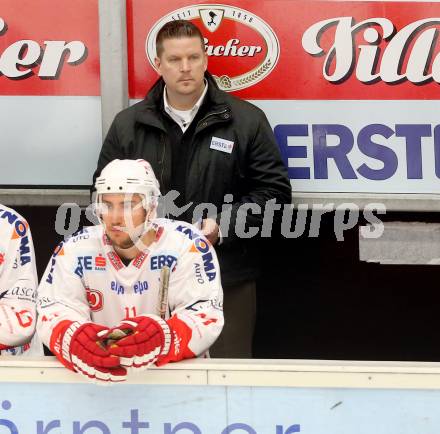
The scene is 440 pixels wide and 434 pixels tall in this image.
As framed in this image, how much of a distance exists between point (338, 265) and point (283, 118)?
3.65 ft

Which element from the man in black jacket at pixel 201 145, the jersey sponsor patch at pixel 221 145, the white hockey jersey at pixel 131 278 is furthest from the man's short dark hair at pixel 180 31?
the white hockey jersey at pixel 131 278

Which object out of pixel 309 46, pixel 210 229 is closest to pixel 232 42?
pixel 309 46

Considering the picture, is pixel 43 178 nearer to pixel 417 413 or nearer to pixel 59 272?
pixel 59 272

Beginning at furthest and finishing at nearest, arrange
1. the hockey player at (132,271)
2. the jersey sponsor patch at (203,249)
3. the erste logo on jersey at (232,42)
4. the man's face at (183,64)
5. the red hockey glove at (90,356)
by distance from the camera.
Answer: the erste logo on jersey at (232,42), the man's face at (183,64), the jersey sponsor patch at (203,249), the hockey player at (132,271), the red hockey glove at (90,356)

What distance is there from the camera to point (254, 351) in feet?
17.5

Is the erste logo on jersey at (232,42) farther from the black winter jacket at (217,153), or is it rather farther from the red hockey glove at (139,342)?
the red hockey glove at (139,342)

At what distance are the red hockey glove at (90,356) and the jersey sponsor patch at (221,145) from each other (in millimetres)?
1454

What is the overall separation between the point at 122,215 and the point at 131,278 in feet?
0.84

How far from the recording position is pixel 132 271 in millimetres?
3225

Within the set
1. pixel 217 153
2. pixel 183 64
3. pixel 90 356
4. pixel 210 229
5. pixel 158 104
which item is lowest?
pixel 90 356

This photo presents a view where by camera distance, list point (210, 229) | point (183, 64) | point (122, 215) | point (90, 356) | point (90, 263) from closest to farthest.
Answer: point (90, 356)
point (122, 215)
point (90, 263)
point (210, 229)
point (183, 64)

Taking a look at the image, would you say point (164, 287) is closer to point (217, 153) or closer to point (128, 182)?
point (128, 182)

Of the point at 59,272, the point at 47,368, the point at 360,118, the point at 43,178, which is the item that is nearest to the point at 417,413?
the point at 47,368

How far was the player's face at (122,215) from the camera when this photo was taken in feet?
10.2
